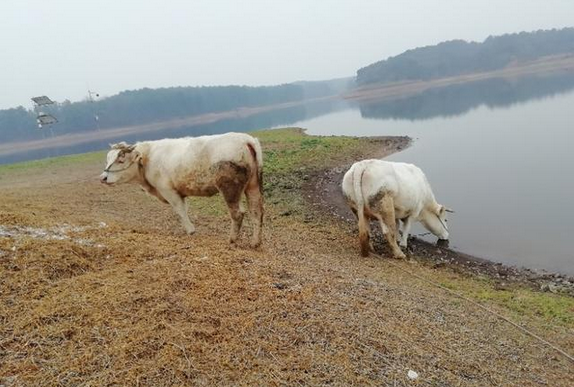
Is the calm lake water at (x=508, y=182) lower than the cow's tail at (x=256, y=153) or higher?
lower

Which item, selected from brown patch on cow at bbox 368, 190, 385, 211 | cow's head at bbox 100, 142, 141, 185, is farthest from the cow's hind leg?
brown patch on cow at bbox 368, 190, 385, 211

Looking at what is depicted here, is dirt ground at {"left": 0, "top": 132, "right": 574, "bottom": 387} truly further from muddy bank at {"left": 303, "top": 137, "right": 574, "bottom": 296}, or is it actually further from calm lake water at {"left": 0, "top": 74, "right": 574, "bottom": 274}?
calm lake water at {"left": 0, "top": 74, "right": 574, "bottom": 274}

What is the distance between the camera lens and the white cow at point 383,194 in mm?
9602

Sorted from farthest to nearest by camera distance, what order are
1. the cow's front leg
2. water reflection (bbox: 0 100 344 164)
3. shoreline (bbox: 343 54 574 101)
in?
shoreline (bbox: 343 54 574 101)
water reflection (bbox: 0 100 344 164)
the cow's front leg

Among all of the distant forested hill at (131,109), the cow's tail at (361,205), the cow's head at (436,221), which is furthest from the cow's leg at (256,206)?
the distant forested hill at (131,109)

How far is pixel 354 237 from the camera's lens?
454 inches

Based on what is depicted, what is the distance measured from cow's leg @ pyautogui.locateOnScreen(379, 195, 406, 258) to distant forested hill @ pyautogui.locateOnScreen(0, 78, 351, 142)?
94.7 metres

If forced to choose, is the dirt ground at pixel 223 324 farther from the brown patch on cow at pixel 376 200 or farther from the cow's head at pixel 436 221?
the cow's head at pixel 436 221

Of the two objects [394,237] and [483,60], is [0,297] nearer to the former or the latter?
[394,237]

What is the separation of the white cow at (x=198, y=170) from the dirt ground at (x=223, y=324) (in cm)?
109

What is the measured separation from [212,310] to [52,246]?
9.07ft

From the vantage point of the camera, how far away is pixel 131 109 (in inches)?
4363

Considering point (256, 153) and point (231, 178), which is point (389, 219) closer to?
point (256, 153)

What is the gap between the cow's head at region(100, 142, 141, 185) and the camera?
9.01 metres
